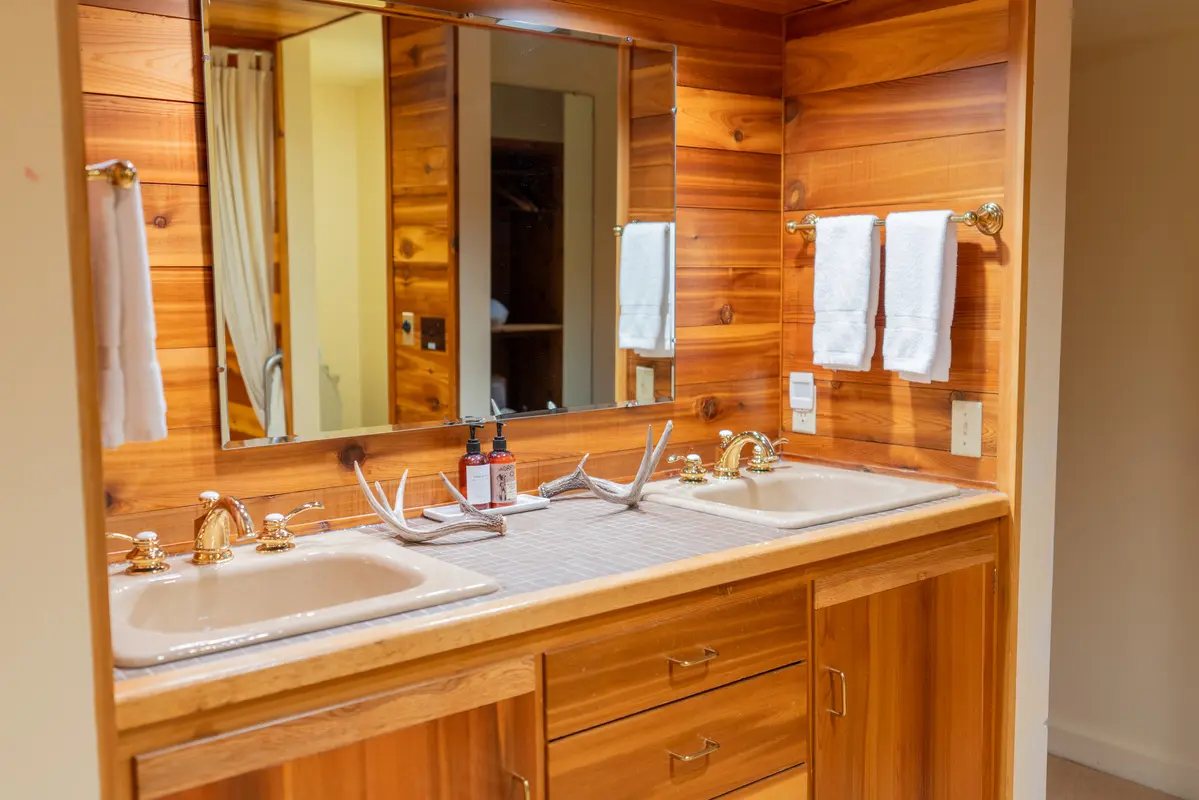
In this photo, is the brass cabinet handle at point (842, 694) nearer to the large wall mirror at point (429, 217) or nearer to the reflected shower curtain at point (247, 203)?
the large wall mirror at point (429, 217)

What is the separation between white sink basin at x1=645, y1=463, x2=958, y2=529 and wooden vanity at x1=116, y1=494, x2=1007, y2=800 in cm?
5

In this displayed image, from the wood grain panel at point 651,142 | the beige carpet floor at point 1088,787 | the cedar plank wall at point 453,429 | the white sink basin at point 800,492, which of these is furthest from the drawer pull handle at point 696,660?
the beige carpet floor at point 1088,787

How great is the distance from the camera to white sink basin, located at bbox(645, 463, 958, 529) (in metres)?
2.04

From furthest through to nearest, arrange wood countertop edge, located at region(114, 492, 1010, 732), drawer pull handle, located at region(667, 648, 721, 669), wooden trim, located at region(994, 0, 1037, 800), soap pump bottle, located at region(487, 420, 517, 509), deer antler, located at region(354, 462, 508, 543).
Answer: wooden trim, located at region(994, 0, 1037, 800) < soap pump bottle, located at region(487, 420, 517, 509) < deer antler, located at region(354, 462, 508, 543) < drawer pull handle, located at region(667, 648, 721, 669) < wood countertop edge, located at region(114, 492, 1010, 732)

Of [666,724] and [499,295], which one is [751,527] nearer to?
[666,724]

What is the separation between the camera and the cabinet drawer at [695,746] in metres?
1.53

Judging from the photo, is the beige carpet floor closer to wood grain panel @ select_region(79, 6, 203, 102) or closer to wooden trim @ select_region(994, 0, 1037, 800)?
wooden trim @ select_region(994, 0, 1037, 800)

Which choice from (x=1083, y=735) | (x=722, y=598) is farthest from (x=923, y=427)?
(x=1083, y=735)

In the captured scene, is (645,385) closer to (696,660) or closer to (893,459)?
(893,459)

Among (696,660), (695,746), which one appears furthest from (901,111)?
(695,746)

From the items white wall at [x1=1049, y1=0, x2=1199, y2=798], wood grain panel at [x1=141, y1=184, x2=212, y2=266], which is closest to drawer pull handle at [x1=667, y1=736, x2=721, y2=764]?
wood grain panel at [x1=141, y1=184, x2=212, y2=266]

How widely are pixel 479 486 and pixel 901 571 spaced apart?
778 millimetres

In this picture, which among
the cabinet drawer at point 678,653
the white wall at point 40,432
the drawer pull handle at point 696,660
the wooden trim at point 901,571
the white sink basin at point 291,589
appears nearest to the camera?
the white wall at point 40,432

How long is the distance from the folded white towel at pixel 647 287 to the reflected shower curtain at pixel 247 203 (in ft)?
2.55
